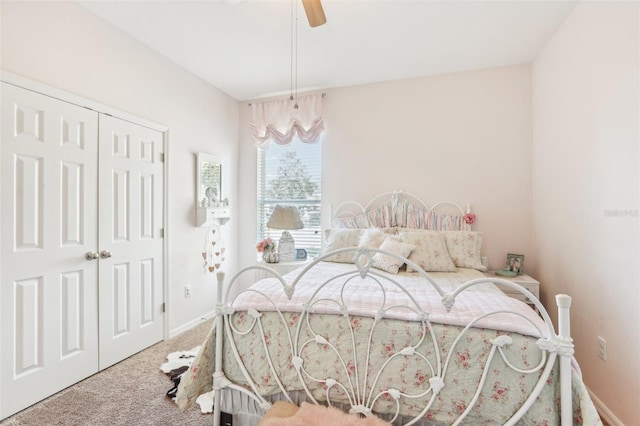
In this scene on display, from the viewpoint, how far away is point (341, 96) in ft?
11.5

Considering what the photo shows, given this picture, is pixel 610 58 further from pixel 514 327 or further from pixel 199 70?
pixel 199 70

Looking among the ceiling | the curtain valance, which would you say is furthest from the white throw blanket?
the curtain valance

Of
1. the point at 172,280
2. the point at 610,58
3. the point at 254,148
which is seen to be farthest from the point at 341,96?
the point at 172,280

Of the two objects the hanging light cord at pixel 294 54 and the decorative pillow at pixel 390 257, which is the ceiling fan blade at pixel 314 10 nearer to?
the hanging light cord at pixel 294 54

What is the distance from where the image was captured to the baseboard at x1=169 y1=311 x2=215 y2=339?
2945 mm

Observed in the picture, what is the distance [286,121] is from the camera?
3.70 m

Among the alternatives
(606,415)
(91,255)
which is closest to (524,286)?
(606,415)

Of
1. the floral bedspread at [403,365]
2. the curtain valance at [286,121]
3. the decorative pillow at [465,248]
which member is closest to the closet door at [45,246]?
the floral bedspread at [403,365]

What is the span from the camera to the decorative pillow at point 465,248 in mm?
2629

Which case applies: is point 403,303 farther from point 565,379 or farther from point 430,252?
point 430,252

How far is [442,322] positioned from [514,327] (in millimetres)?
267

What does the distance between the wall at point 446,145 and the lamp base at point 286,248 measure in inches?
24.4

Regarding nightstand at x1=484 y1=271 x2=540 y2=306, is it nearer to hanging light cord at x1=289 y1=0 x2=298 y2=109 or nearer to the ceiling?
the ceiling

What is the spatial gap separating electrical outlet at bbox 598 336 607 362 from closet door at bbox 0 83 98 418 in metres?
3.49
